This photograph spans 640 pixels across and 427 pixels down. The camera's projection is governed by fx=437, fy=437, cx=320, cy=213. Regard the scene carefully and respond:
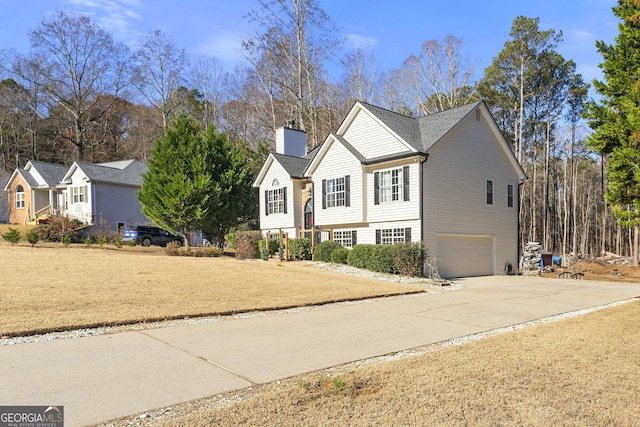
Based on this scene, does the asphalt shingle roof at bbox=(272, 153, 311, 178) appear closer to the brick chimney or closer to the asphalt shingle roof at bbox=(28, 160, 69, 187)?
the brick chimney

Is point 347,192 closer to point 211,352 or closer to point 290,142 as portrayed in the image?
point 290,142

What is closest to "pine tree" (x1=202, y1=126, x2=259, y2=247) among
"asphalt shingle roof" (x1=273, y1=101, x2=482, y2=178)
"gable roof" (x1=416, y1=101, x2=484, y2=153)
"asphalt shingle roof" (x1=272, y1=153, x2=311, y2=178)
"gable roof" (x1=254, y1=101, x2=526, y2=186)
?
"asphalt shingle roof" (x1=272, y1=153, x2=311, y2=178)

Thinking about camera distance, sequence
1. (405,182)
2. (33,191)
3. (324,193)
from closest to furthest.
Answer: (405,182) → (324,193) → (33,191)

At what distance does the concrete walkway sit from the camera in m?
4.48

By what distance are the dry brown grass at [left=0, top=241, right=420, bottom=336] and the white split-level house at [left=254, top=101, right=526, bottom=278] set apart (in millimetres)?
5647

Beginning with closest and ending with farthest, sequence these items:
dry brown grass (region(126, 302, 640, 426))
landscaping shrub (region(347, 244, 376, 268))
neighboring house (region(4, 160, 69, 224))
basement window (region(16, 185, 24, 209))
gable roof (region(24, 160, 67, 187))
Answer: dry brown grass (region(126, 302, 640, 426)) < landscaping shrub (region(347, 244, 376, 268)) < gable roof (region(24, 160, 67, 187)) < neighboring house (region(4, 160, 69, 224)) < basement window (region(16, 185, 24, 209))

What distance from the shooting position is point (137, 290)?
10922 millimetres

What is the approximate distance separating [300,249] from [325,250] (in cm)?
172

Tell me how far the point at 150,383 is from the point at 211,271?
34.6 ft

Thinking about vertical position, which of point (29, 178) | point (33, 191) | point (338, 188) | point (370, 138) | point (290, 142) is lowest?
point (338, 188)

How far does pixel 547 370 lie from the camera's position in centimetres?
536

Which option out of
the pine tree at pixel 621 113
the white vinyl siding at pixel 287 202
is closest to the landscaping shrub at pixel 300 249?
the white vinyl siding at pixel 287 202

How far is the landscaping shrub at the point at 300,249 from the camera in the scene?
2270 centimetres

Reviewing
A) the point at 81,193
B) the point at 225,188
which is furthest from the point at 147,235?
the point at 81,193
